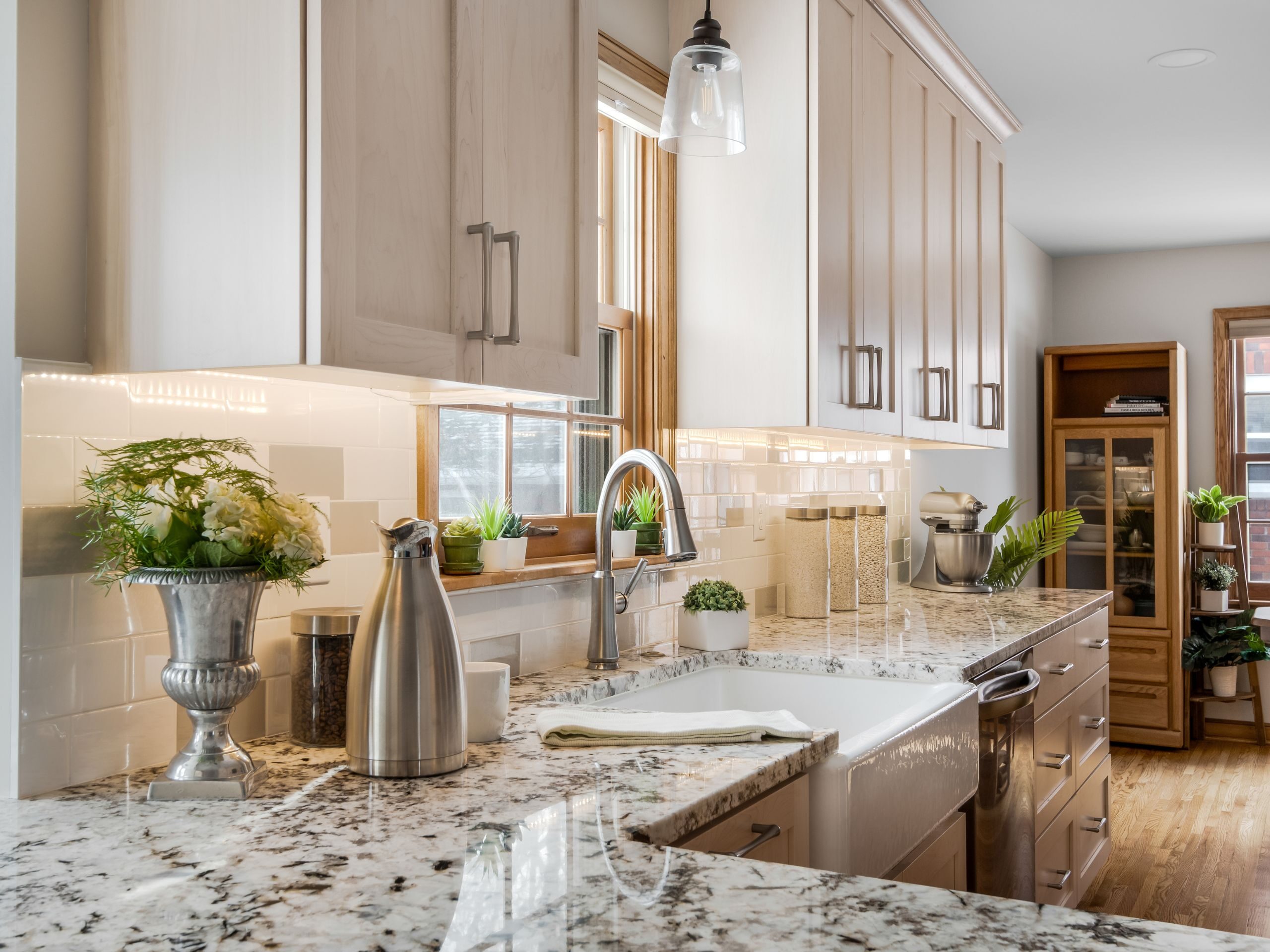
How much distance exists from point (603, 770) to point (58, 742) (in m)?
0.65

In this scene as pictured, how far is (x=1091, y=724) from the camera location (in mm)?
3242

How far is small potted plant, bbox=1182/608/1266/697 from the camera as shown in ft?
17.6

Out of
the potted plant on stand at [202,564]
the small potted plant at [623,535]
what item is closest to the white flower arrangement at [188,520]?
the potted plant on stand at [202,564]

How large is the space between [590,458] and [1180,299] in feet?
15.2

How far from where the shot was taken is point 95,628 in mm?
1329

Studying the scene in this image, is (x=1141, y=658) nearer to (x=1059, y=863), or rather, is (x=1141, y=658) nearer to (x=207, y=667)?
(x=1059, y=863)

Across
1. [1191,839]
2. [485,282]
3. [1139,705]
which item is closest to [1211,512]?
[1139,705]

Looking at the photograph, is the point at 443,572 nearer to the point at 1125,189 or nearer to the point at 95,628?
the point at 95,628

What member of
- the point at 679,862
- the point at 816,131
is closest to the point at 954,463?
the point at 816,131

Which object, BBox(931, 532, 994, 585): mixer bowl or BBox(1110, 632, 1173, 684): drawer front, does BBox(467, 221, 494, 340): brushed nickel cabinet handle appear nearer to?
BBox(931, 532, 994, 585): mixer bowl

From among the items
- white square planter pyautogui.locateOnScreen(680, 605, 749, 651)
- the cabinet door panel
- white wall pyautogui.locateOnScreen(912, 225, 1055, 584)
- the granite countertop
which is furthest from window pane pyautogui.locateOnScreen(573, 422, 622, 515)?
white wall pyautogui.locateOnScreen(912, 225, 1055, 584)

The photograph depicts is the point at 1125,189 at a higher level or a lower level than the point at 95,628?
higher

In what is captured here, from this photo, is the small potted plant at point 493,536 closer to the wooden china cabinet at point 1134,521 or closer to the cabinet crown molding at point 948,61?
the cabinet crown molding at point 948,61

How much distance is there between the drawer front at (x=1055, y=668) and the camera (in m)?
2.74
